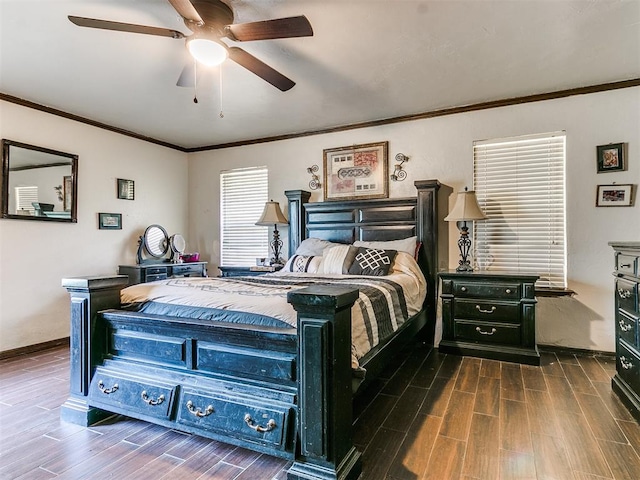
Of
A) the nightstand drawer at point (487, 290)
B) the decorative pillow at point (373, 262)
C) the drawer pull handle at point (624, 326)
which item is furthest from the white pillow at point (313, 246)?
the drawer pull handle at point (624, 326)

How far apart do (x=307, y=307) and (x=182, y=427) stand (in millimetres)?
1007

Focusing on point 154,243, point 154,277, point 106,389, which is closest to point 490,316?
point 106,389

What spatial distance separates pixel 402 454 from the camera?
1.84 meters

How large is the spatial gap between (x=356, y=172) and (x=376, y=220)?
0.70 meters

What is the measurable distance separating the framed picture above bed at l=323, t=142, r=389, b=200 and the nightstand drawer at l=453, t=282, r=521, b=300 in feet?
4.57

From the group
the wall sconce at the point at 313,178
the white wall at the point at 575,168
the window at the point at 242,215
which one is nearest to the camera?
the white wall at the point at 575,168

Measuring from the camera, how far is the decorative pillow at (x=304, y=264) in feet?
12.4

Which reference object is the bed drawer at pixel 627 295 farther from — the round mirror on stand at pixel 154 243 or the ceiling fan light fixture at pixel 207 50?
the round mirror on stand at pixel 154 243

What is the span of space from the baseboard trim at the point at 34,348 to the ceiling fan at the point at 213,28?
3222mm

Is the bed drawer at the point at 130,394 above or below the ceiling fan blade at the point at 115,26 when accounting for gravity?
below

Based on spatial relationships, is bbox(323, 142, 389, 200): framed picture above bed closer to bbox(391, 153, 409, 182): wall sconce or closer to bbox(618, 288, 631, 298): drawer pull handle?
bbox(391, 153, 409, 182): wall sconce

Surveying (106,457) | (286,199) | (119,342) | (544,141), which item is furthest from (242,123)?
(106,457)

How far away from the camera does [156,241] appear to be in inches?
195

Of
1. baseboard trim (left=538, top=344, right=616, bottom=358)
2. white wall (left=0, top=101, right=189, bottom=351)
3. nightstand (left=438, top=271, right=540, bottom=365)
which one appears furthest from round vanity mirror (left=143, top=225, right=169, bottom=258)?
baseboard trim (left=538, top=344, right=616, bottom=358)
